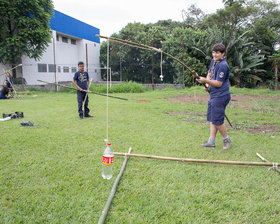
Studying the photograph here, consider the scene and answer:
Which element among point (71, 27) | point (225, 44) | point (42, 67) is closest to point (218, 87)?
point (225, 44)

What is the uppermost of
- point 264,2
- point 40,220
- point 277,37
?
point 264,2

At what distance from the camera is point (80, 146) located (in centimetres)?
401

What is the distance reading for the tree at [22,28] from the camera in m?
16.8

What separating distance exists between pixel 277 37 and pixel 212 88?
60.6 ft

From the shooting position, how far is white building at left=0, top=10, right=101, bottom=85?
2064 cm

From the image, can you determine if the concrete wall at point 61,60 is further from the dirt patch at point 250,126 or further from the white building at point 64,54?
the dirt patch at point 250,126

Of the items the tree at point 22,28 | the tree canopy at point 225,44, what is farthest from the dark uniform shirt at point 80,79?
the tree at point 22,28

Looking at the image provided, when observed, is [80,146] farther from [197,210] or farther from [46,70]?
Answer: [46,70]

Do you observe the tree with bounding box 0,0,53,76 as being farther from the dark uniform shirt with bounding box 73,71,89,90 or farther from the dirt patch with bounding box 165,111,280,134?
the dirt patch with bounding box 165,111,280,134

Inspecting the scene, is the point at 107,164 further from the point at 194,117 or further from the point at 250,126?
the point at 194,117

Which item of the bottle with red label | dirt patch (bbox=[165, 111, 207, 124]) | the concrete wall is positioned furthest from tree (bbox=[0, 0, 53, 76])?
the bottle with red label

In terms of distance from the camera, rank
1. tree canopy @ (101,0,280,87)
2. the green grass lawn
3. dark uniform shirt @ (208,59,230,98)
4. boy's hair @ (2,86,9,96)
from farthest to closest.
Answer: tree canopy @ (101,0,280,87) → boy's hair @ (2,86,9,96) → dark uniform shirt @ (208,59,230,98) → the green grass lawn

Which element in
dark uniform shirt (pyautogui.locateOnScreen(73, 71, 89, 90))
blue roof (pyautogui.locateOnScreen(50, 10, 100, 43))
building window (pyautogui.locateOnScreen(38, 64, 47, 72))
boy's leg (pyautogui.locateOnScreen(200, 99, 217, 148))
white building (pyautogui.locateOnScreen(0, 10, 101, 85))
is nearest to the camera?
boy's leg (pyautogui.locateOnScreen(200, 99, 217, 148))

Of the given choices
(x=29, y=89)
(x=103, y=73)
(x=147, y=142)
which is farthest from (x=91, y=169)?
(x=103, y=73)
